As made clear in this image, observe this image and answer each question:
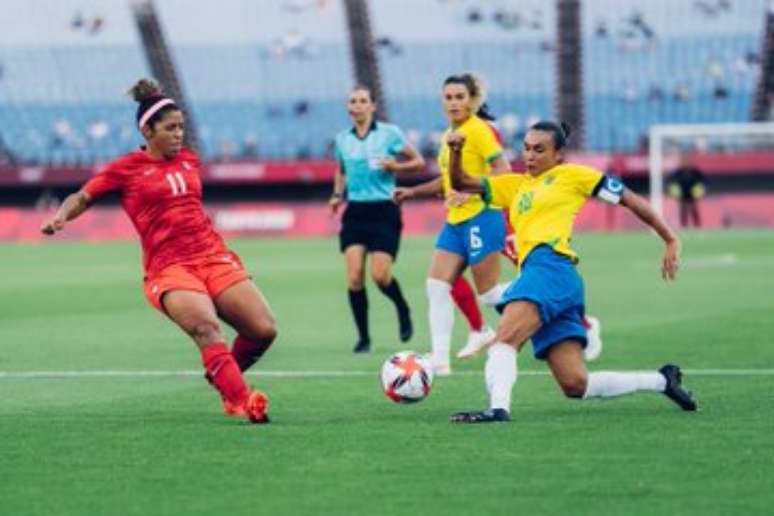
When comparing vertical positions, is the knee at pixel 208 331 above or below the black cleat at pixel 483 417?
above

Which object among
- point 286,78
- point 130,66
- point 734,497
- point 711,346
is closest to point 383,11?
point 286,78

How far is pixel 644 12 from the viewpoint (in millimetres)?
52438

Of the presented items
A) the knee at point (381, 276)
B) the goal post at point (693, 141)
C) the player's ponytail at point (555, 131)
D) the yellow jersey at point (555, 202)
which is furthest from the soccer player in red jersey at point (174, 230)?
the goal post at point (693, 141)

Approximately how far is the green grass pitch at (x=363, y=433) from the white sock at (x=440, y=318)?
0.29 meters

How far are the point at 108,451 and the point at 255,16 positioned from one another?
146 ft

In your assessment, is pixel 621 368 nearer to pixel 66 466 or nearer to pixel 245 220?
pixel 66 466

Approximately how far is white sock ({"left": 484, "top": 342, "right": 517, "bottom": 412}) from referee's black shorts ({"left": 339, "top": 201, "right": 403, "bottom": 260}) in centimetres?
596

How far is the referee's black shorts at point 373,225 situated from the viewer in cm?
1630

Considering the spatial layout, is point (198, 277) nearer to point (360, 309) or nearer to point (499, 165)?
point (499, 165)

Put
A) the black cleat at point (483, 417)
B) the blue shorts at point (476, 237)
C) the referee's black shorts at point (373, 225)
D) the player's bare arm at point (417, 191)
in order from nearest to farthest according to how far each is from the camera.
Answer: the black cleat at point (483, 417) → the player's bare arm at point (417, 191) → the blue shorts at point (476, 237) → the referee's black shorts at point (373, 225)

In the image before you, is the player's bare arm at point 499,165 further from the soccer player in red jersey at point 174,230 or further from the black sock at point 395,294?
the soccer player in red jersey at point 174,230

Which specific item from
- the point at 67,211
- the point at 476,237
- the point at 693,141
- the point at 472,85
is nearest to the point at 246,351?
the point at 67,211

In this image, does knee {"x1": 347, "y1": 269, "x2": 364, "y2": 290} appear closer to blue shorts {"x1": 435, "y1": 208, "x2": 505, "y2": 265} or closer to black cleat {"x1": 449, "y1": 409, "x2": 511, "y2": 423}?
blue shorts {"x1": 435, "y1": 208, "x2": 505, "y2": 265}

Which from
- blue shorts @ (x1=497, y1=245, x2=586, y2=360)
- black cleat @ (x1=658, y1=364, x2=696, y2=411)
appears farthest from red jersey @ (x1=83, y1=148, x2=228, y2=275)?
black cleat @ (x1=658, y1=364, x2=696, y2=411)
